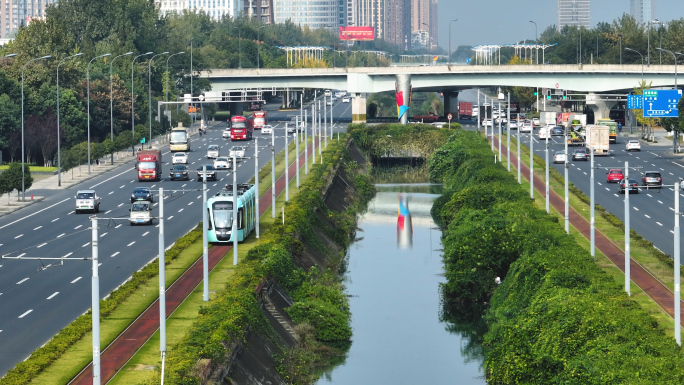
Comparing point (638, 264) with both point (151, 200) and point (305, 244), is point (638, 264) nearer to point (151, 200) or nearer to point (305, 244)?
point (305, 244)

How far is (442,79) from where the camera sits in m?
194

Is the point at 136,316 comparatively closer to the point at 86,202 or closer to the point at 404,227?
the point at 86,202

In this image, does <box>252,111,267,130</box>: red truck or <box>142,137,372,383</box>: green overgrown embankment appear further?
<box>252,111,267,130</box>: red truck

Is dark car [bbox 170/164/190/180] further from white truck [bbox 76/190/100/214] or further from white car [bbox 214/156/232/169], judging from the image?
white truck [bbox 76/190/100/214]

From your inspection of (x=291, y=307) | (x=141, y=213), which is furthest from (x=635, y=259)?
(x=141, y=213)

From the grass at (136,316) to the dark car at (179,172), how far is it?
42961 millimetres

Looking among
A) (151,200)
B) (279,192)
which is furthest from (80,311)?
(279,192)

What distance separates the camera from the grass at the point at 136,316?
44.9 m

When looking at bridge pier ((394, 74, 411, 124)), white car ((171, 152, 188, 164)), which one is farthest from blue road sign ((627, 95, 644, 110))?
bridge pier ((394, 74, 411, 124))

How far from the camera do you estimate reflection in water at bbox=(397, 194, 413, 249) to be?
98.1 m

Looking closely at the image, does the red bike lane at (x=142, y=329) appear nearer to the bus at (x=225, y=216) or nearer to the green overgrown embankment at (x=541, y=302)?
the bus at (x=225, y=216)

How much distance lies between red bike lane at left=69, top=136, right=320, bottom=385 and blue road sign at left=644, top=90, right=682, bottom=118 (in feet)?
217

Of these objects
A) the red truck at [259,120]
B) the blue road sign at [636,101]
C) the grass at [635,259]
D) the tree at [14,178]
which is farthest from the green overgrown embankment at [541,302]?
the red truck at [259,120]

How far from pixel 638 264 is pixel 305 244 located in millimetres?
21952
